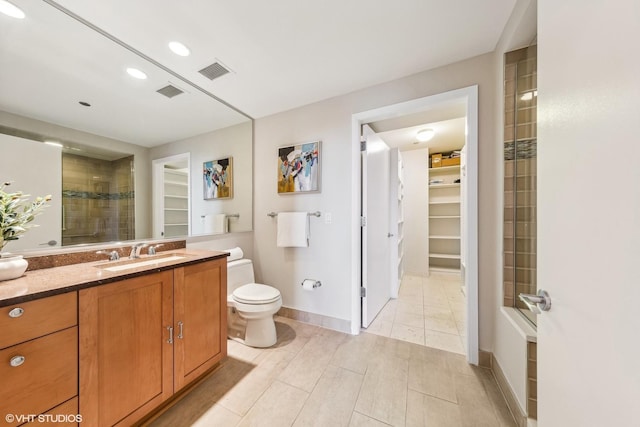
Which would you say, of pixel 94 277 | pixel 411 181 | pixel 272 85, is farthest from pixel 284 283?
pixel 411 181

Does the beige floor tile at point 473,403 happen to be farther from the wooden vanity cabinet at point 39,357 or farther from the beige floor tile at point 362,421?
the wooden vanity cabinet at point 39,357

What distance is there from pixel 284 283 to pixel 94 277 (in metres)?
1.62

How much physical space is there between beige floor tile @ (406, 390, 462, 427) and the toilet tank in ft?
5.30

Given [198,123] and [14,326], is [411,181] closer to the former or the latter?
[198,123]

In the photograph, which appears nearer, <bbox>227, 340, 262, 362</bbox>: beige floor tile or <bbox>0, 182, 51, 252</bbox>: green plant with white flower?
<bbox>0, 182, 51, 252</bbox>: green plant with white flower

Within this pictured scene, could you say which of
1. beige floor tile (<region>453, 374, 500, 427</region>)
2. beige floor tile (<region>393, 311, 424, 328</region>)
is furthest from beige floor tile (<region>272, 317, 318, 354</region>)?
beige floor tile (<region>453, 374, 500, 427</region>)

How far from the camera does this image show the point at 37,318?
80 cm

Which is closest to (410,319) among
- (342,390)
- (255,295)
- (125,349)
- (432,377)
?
(432,377)

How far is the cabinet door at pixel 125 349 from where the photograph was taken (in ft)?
3.00

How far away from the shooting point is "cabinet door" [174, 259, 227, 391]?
1.26 metres

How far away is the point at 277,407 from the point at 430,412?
2.91 ft

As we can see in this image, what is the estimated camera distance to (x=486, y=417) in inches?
46.8

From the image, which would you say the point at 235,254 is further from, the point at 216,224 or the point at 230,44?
the point at 230,44
